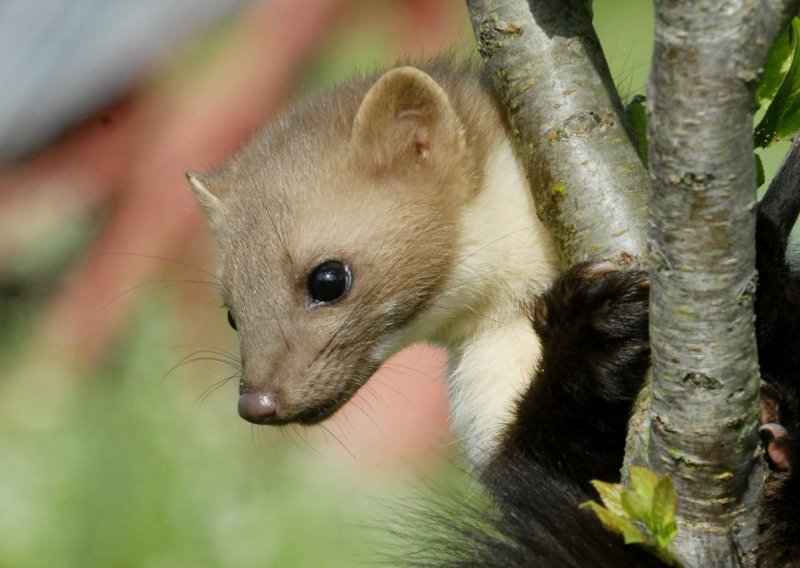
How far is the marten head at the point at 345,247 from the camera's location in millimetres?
1887

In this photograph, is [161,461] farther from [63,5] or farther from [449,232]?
[449,232]

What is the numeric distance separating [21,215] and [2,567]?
1.04 meters

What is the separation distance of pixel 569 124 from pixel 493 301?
0.36 m

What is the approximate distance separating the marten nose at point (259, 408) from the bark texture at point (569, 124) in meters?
0.48

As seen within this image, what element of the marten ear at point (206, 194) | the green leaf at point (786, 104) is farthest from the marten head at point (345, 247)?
the green leaf at point (786, 104)

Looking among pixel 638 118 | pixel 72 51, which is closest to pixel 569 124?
pixel 638 118

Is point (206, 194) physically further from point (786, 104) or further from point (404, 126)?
point (786, 104)

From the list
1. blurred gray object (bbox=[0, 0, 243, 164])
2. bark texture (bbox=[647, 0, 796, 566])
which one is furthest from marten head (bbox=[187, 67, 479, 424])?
blurred gray object (bbox=[0, 0, 243, 164])

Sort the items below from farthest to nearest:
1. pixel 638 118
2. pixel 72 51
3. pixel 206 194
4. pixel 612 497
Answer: pixel 72 51, pixel 206 194, pixel 638 118, pixel 612 497

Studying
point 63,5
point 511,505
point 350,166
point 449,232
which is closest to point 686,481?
point 511,505

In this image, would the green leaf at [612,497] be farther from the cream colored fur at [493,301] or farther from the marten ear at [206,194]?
the marten ear at [206,194]

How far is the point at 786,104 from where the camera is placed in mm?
1600

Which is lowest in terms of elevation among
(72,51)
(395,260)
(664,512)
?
(72,51)

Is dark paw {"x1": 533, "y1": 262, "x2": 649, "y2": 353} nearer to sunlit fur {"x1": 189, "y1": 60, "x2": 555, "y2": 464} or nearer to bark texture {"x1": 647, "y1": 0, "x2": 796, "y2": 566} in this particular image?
sunlit fur {"x1": 189, "y1": 60, "x2": 555, "y2": 464}
